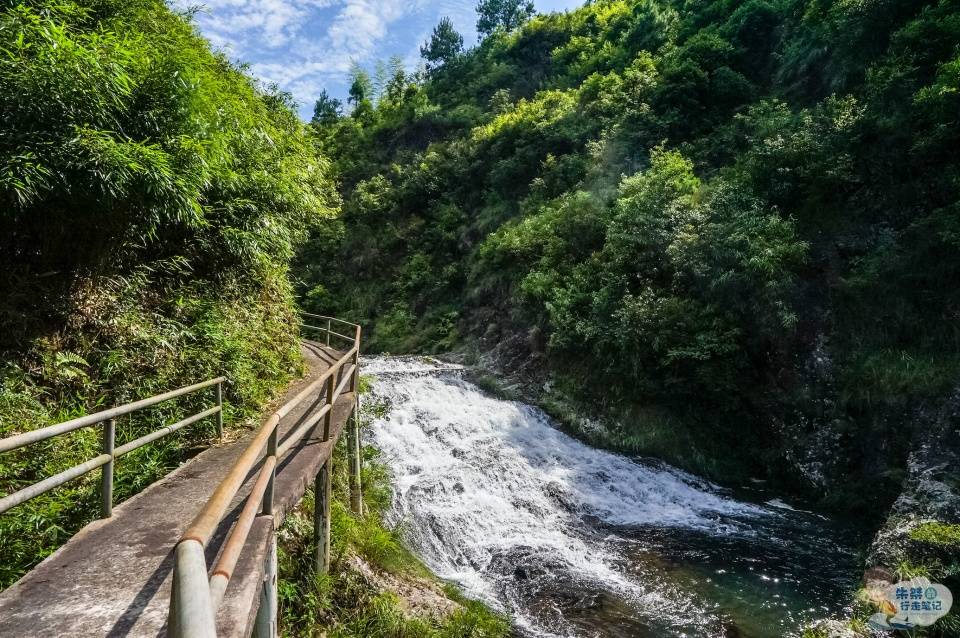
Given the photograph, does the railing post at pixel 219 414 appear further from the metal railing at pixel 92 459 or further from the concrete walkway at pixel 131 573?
the concrete walkway at pixel 131 573

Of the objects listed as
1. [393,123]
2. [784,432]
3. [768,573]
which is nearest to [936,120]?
[784,432]

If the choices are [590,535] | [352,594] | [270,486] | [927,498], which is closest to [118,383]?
[270,486]

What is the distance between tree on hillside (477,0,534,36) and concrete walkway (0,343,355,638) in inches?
2264

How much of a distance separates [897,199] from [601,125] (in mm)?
12219

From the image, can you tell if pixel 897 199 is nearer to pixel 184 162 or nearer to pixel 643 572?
pixel 643 572

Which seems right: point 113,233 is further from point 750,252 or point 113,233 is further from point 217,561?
point 750,252

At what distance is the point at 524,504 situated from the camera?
342 inches

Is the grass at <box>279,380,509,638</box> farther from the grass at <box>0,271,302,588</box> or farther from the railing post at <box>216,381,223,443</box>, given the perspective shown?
the grass at <box>0,271,302,588</box>

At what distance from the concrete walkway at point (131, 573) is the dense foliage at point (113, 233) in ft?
2.65

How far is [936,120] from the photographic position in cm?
966

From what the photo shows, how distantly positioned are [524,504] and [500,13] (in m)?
56.3

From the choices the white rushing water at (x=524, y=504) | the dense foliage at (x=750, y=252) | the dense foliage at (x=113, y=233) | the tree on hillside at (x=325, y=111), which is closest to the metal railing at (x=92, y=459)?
the dense foliage at (x=113, y=233)

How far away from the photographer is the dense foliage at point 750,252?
9289mm

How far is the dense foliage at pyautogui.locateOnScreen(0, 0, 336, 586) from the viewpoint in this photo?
12.3 ft
